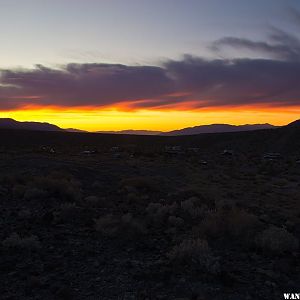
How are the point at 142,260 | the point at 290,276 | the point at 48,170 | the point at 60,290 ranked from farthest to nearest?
1. the point at 48,170
2. the point at 142,260
3. the point at 290,276
4. the point at 60,290

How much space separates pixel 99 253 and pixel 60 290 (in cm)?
247

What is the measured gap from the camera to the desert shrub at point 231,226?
1212 cm

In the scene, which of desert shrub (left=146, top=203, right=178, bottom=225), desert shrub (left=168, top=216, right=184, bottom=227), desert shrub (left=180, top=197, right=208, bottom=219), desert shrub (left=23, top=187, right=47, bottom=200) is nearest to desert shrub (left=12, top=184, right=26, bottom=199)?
desert shrub (left=23, top=187, right=47, bottom=200)

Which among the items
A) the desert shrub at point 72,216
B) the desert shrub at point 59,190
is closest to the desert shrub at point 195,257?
the desert shrub at point 72,216

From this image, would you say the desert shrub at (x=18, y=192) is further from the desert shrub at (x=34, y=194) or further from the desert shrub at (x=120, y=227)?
the desert shrub at (x=120, y=227)

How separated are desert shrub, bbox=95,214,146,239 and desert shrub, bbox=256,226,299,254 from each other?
3264mm

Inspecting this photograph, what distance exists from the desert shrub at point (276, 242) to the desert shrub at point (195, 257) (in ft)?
5.28

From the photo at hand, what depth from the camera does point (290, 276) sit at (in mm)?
9273

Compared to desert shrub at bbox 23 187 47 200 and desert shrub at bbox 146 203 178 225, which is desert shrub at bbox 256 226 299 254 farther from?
desert shrub at bbox 23 187 47 200

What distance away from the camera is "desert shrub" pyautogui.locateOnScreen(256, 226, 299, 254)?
1077 cm

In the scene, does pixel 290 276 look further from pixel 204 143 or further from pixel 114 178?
pixel 204 143

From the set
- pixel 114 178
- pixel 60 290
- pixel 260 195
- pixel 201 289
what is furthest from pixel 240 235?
pixel 114 178

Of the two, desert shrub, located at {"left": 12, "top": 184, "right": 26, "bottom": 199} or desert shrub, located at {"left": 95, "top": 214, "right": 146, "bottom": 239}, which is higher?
desert shrub, located at {"left": 12, "top": 184, "right": 26, "bottom": 199}

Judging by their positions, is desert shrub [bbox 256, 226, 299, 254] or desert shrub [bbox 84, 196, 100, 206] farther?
desert shrub [bbox 84, 196, 100, 206]
